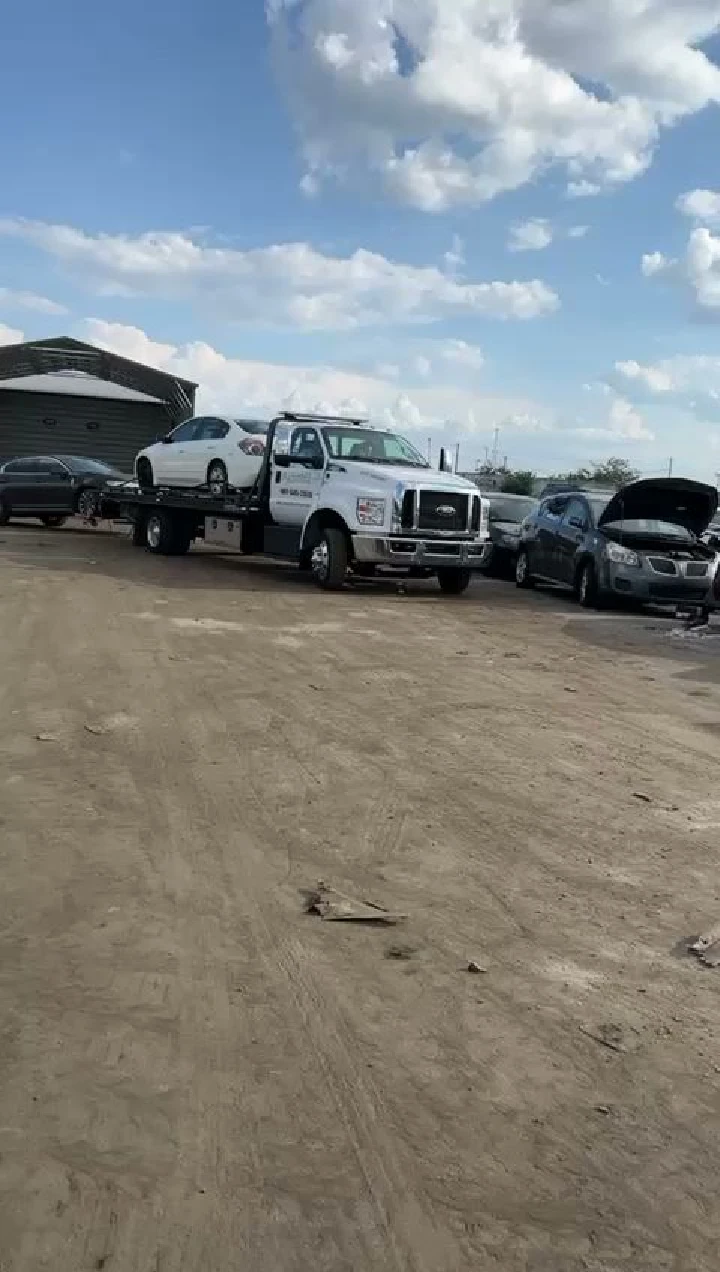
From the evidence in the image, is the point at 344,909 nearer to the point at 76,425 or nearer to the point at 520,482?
the point at 76,425

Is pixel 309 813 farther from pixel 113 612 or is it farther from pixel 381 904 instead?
pixel 113 612

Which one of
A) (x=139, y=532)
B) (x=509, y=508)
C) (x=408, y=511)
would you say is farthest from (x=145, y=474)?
(x=408, y=511)

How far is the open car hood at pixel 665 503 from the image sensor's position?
50.2 ft

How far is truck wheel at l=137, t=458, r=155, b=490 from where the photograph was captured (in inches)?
791

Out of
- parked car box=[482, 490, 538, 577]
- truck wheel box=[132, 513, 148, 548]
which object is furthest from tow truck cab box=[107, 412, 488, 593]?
parked car box=[482, 490, 538, 577]

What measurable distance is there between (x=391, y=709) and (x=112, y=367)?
97.3ft

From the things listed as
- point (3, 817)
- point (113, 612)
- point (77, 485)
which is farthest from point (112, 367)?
point (3, 817)

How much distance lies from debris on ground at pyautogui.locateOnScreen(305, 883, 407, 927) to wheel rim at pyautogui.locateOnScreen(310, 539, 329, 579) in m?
10.7

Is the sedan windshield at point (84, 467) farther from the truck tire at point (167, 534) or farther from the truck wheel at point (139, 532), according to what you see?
the truck tire at point (167, 534)

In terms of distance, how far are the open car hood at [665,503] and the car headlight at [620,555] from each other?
0.64m

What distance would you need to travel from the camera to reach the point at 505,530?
19812 millimetres

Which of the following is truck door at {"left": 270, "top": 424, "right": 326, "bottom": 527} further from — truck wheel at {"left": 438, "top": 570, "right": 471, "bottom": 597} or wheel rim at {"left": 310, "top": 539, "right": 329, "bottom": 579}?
truck wheel at {"left": 438, "top": 570, "right": 471, "bottom": 597}

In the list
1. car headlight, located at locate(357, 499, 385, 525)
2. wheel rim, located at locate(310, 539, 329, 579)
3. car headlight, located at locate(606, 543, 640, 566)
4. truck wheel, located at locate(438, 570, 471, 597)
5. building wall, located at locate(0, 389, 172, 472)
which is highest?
building wall, located at locate(0, 389, 172, 472)

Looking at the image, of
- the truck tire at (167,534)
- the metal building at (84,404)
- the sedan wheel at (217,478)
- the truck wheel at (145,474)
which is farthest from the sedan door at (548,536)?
the metal building at (84,404)
